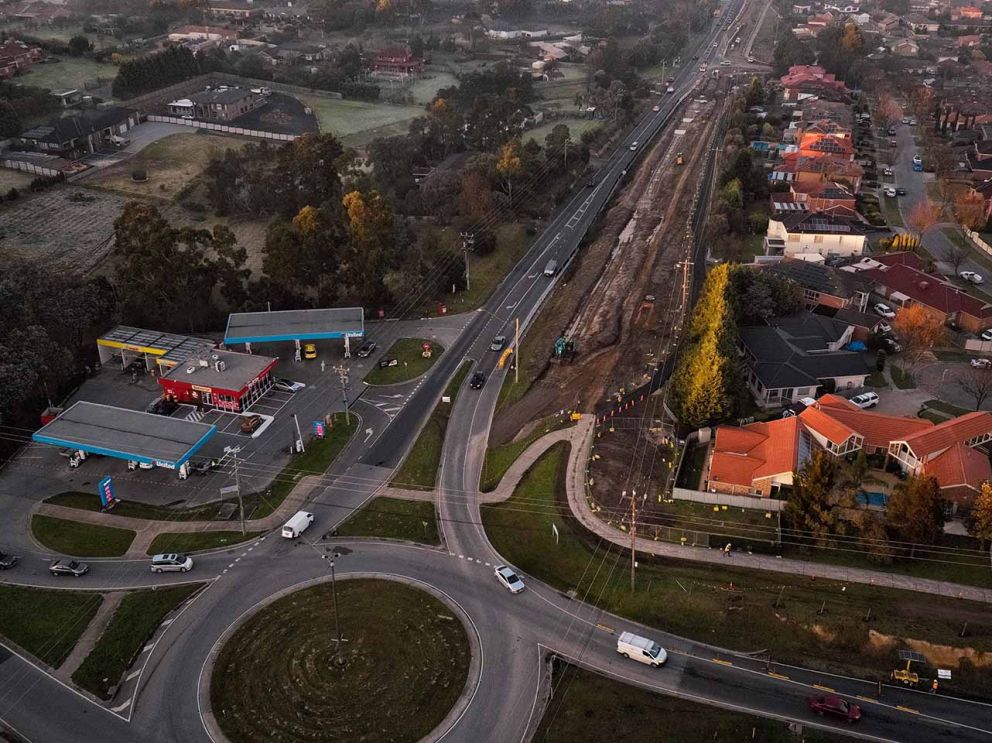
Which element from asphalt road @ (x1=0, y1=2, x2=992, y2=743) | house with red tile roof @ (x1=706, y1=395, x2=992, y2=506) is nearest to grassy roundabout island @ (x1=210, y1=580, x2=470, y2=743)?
asphalt road @ (x1=0, y1=2, x2=992, y2=743)

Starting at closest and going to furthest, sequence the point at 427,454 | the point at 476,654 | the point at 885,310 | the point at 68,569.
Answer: the point at 476,654, the point at 68,569, the point at 427,454, the point at 885,310

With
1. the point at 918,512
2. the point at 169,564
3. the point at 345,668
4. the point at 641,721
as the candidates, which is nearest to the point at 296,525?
the point at 169,564

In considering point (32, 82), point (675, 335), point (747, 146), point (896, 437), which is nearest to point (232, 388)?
point (675, 335)

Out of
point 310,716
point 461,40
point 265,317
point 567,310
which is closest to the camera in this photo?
point 310,716

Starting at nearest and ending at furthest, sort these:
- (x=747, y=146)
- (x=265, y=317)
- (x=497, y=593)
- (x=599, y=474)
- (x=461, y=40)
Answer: (x=497, y=593) < (x=599, y=474) < (x=265, y=317) < (x=747, y=146) < (x=461, y=40)

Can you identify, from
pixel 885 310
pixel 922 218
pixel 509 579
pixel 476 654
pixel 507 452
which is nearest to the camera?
pixel 476 654

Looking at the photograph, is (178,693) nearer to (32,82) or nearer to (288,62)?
(32,82)

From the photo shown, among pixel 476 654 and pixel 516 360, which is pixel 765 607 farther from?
pixel 516 360

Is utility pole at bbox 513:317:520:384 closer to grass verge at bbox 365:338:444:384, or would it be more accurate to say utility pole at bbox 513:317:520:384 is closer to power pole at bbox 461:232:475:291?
grass verge at bbox 365:338:444:384
